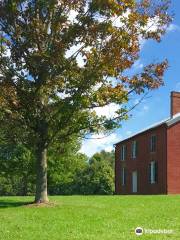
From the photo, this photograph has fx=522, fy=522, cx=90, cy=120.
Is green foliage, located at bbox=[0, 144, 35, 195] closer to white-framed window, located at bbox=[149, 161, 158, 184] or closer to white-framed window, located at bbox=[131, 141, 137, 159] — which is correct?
white-framed window, located at bbox=[131, 141, 137, 159]

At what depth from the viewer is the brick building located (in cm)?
4388

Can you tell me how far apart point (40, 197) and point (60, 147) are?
456 cm

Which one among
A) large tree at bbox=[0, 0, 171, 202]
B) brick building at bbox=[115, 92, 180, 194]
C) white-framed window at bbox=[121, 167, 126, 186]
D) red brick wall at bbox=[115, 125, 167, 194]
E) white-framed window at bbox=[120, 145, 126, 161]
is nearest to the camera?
large tree at bbox=[0, 0, 171, 202]

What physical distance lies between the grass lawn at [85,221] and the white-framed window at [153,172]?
25.3 m

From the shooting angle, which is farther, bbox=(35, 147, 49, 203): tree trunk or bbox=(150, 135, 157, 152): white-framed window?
bbox=(150, 135, 157, 152): white-framed window

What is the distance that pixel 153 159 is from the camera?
4653 cm

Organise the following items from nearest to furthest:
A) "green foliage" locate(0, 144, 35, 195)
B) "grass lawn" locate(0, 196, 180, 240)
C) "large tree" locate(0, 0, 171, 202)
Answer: "grass lawn" locate(0, 196, 180, 240) < "large tree" locate(0, 0, 171, 202) < "green foliage" locate(0, 144, 35, 195)

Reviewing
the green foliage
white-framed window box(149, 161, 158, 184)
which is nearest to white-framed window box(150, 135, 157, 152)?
white-framed window box(149, 161, 158, 184)

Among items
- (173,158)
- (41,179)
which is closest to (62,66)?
(41,179)

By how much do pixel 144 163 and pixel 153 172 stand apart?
232 centimetres

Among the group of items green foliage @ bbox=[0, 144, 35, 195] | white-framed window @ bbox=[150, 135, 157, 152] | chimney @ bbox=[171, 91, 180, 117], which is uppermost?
chimney @ bbox=[171, 91, 180, 117]

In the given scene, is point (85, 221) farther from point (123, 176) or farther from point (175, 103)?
point (123, 176)

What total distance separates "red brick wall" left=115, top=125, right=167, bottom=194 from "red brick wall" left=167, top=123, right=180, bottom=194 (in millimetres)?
417

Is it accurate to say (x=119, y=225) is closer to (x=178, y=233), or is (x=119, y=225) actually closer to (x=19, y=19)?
(x=178, y=233)
